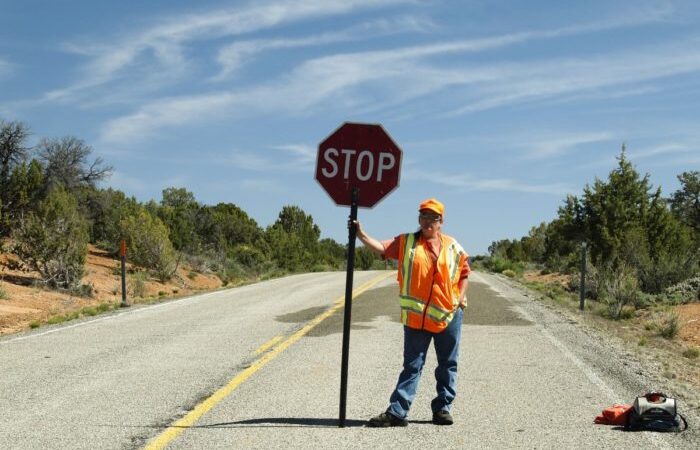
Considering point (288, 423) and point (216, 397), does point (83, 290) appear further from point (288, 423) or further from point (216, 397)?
point (288, 423)

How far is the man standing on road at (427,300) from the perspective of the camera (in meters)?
6.23

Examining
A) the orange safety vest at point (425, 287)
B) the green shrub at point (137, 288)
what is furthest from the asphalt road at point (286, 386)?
the green shrub at point (137, 288)

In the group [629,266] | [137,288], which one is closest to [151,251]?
[137,288]

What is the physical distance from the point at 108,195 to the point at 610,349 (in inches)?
1557

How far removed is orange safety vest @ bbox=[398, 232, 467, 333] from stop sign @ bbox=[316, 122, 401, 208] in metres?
0.66

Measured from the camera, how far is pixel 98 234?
45031 millimetres

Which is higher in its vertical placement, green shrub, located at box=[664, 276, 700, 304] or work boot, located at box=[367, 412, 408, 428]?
green shrub, located at box=[664, 276, 700, 304]

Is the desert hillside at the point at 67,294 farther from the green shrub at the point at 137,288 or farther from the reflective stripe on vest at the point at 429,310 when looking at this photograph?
the reflective stripe on vest at the point at 429,310

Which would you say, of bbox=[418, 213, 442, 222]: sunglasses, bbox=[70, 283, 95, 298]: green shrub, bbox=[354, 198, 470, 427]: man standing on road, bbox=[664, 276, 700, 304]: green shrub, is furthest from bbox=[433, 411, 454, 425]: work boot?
bbox=[70, 283, 95, 298]: green shrub

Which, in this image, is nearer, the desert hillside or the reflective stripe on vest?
the reflective stripe on vest

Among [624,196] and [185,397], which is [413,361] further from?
[624,196]

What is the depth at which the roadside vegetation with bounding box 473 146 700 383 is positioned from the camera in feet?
59.9

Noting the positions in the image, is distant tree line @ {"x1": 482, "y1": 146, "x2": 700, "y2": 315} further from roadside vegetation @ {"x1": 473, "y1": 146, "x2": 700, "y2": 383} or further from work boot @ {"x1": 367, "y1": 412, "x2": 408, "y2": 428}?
work boot @ {"x1": 367, "y1": 412, "x2": 408, "y2": 428}

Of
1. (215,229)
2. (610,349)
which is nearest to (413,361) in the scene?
(610,349)
